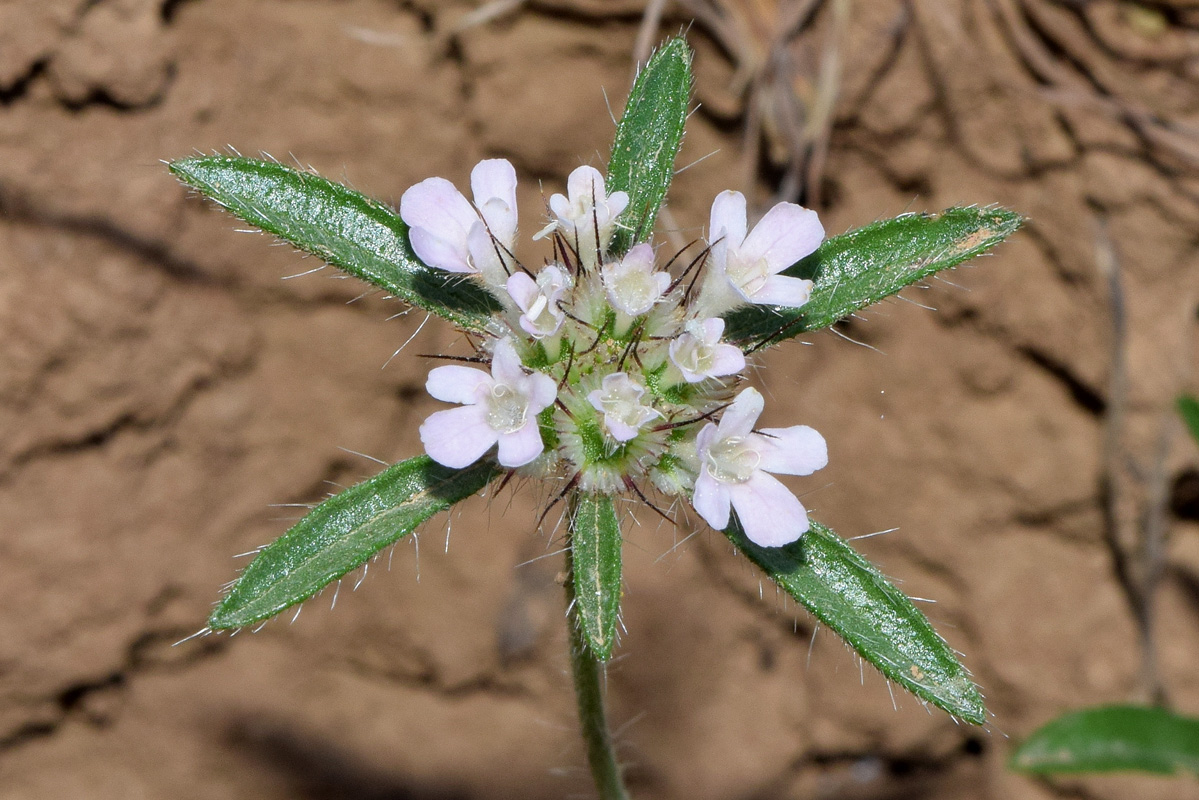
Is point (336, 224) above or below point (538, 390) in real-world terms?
above

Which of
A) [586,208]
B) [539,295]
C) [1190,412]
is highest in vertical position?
[586,208]

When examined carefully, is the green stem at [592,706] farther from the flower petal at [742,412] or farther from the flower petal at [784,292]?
the flower petal at [784,292]

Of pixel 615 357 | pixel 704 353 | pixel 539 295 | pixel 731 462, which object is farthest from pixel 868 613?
pixel 539 295

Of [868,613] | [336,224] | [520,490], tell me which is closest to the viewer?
[868,613]

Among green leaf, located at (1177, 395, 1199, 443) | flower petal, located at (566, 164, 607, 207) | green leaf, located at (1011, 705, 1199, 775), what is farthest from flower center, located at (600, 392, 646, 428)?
green leaf, located at (1177, 395, 1199, 443)

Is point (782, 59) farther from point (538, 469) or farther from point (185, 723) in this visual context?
point (185, 723)

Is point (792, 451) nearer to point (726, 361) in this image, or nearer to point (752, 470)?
point (752, 470)
